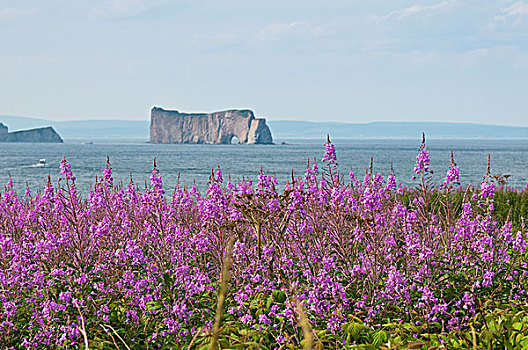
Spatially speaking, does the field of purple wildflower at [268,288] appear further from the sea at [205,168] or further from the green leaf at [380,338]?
the sea at [205,168]

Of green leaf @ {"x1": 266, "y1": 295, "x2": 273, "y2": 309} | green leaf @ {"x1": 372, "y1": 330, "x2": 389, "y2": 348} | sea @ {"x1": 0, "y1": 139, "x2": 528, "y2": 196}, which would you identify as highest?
green leaf @ {"x1": 266, "y1": 295, "x2": 273, "y2": 309}

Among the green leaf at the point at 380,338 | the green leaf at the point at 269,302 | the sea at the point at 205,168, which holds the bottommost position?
the sea at the point at 205,168

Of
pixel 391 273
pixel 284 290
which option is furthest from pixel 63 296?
pixel 391 273

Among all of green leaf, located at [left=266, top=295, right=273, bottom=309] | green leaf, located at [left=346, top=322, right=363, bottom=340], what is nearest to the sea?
green leaf, located at [left=266, top=295, right=273, bottom=309]

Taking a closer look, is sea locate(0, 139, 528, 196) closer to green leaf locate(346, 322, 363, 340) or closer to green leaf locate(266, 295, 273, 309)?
green leaf locate(266, 295, 273, 309)

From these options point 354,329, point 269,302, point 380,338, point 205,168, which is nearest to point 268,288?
point 269,302

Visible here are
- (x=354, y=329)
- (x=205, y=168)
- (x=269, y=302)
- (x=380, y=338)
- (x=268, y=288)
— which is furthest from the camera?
(x=205, y=168)

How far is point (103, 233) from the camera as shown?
6320 mm

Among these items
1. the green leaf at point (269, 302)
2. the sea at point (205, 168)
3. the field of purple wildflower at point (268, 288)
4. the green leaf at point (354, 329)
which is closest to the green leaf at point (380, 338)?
the field of purple wildflower at point (268, 288)

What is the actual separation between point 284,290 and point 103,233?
7.86 ft

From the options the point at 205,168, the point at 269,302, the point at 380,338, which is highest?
the point at 269,302

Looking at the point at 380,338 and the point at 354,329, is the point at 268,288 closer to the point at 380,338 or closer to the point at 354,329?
the point at 354,329

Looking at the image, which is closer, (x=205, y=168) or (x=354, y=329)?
(x=354, y=329)

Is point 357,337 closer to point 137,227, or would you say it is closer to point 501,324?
point 501,324
